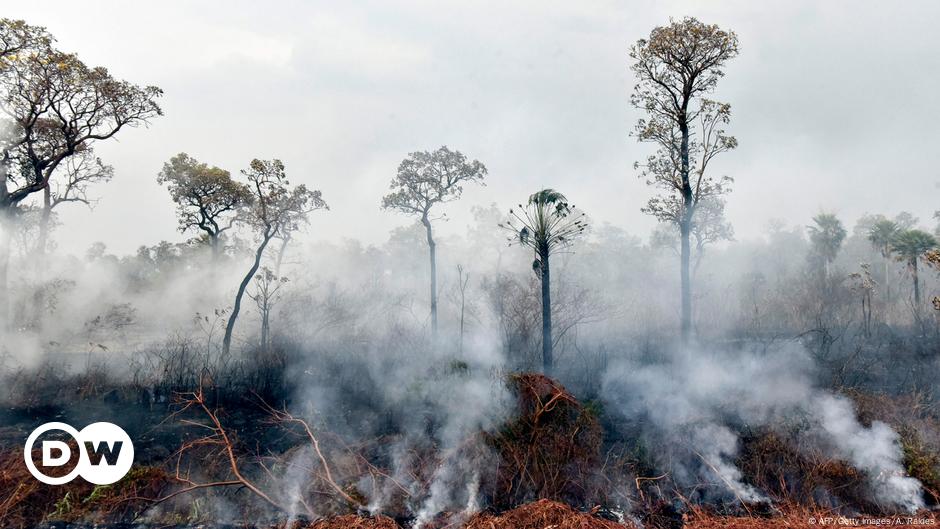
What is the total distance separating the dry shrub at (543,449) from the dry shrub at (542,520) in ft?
3.26

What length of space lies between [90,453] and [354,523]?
668cm

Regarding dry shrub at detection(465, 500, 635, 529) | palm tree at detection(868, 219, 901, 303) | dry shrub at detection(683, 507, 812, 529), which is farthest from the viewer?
palm tree at detection(868, 219, 901, 303)

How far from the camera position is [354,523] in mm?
7234

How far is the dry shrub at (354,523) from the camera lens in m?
7.14

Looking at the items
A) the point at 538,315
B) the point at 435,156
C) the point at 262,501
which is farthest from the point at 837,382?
the point at 435,156

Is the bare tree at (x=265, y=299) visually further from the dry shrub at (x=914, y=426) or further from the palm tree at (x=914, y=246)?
the palm tree at (x=914, y=246)

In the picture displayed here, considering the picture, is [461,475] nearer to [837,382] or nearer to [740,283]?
[837,382]

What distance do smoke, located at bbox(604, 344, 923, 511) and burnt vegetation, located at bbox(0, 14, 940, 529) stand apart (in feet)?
0.22

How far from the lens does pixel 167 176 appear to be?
17.2 meters

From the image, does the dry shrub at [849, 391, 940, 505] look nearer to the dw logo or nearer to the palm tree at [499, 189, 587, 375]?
the palm tree at [499, 189, 587, 375]

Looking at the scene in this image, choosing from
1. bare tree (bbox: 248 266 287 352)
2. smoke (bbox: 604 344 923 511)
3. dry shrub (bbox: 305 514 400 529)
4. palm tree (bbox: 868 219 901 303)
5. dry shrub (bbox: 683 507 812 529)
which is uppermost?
palm tree (bbox: 868 219 901 303)

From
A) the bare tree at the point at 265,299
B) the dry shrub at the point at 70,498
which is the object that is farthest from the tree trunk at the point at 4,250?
the dry shrub at the point at 70,498

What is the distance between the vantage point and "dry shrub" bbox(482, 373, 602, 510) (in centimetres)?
835

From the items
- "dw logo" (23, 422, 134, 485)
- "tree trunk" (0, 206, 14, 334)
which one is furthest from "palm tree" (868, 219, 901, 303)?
"tree trunk" (0, 206, 14, 334)
